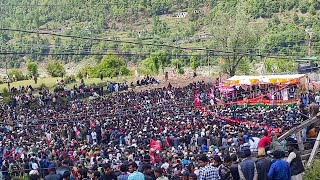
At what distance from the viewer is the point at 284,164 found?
1096 cm

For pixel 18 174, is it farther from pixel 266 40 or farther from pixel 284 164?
pixel 266 40

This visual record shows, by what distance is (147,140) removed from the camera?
83.9 feet

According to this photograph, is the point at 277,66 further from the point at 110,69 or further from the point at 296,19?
the point at 296,19

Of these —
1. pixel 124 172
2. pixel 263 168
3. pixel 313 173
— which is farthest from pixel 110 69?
pixel 263 168

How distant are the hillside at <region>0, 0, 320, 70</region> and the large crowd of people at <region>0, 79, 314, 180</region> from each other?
A: 57.9 meters

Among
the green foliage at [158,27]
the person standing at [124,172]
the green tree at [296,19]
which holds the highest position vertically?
the person standing at [124,172]

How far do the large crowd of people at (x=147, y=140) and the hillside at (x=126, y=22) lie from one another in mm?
57907

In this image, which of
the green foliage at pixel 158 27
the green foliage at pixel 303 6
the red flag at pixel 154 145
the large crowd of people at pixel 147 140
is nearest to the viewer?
the large crowd of people at pixel 147 140

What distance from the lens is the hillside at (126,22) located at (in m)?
119

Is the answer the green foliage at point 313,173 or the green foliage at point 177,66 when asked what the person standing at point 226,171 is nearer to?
the green foliage at point 313,173

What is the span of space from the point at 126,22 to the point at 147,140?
137 m

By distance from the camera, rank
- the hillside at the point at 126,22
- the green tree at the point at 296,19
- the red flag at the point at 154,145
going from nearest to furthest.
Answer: the red flag at the point at 154,145 → the hillside at the point at 126,22 → the green tree at the point at 296,19

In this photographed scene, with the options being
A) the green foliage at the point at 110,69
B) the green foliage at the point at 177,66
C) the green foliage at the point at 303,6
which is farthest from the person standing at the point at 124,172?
the green foliage at the point at 303,6

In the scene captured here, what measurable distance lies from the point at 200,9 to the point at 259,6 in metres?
22.9
